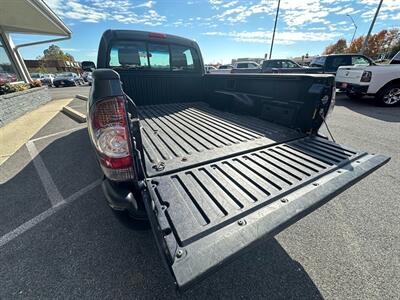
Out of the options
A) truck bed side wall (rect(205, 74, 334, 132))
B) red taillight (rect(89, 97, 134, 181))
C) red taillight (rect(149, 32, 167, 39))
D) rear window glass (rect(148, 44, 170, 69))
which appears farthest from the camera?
rear window glass (rect(148, 44, 170, 69))

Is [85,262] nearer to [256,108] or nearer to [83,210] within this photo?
[83,210]

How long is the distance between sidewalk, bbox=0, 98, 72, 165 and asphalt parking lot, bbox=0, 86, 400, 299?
5.75ft

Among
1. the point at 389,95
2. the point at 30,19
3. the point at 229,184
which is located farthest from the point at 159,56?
the point at 30,19

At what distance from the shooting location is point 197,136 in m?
2.51

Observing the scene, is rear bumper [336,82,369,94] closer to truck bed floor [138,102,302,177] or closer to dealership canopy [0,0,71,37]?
truck bed floor [138,102,302,177]

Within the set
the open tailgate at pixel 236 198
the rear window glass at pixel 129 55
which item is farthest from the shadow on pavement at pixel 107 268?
the rear window glass at pixel 129 55

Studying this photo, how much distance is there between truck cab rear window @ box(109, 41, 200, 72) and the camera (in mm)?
3480

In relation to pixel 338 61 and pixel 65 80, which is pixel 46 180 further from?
pixel 65 80

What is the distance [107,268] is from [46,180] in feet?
7.18

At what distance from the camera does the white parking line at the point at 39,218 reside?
80.3 inches

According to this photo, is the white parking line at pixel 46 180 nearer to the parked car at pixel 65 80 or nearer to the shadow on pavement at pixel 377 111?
the shadow on pavement at pixel 377 111

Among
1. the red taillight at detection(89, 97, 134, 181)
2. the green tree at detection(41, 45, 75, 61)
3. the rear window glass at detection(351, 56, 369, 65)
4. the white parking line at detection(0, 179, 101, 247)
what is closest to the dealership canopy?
the white parking line at detection(0, 179, 101, 247)

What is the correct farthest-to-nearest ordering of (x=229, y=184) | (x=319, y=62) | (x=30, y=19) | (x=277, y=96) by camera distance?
(x=319, y=62)
(x=30, y=19)
(x=277, y=96)
(x=229, y=184)

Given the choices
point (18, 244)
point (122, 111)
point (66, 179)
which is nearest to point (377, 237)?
point (122, 111)
